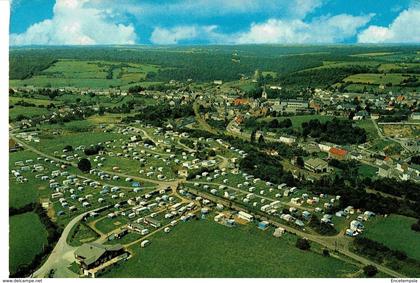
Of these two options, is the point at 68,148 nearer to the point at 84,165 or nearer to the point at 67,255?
the point at 84,165

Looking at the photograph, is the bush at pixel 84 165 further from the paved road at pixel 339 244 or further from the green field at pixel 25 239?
the paved road at pixel 339 244

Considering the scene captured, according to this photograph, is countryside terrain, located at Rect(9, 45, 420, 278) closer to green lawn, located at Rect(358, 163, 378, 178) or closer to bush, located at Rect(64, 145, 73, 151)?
green lawn, located at Rect(358, 163, 378, 178)

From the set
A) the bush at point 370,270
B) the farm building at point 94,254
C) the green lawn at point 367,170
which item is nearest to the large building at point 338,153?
the green lawn at point 367,170

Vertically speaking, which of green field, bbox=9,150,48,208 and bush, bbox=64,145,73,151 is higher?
bush, bbox=64,145,73,151

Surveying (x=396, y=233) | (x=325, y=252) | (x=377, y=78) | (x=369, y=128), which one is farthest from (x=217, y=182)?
(x=377, y=78)

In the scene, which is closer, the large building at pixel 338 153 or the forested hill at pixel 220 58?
the large building at pixel 338 153

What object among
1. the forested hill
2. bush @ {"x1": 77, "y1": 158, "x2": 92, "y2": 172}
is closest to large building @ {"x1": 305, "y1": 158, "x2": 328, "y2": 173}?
bush @ {"x1": 77, "y1": 158, "x2": 92, "y2": 172}
